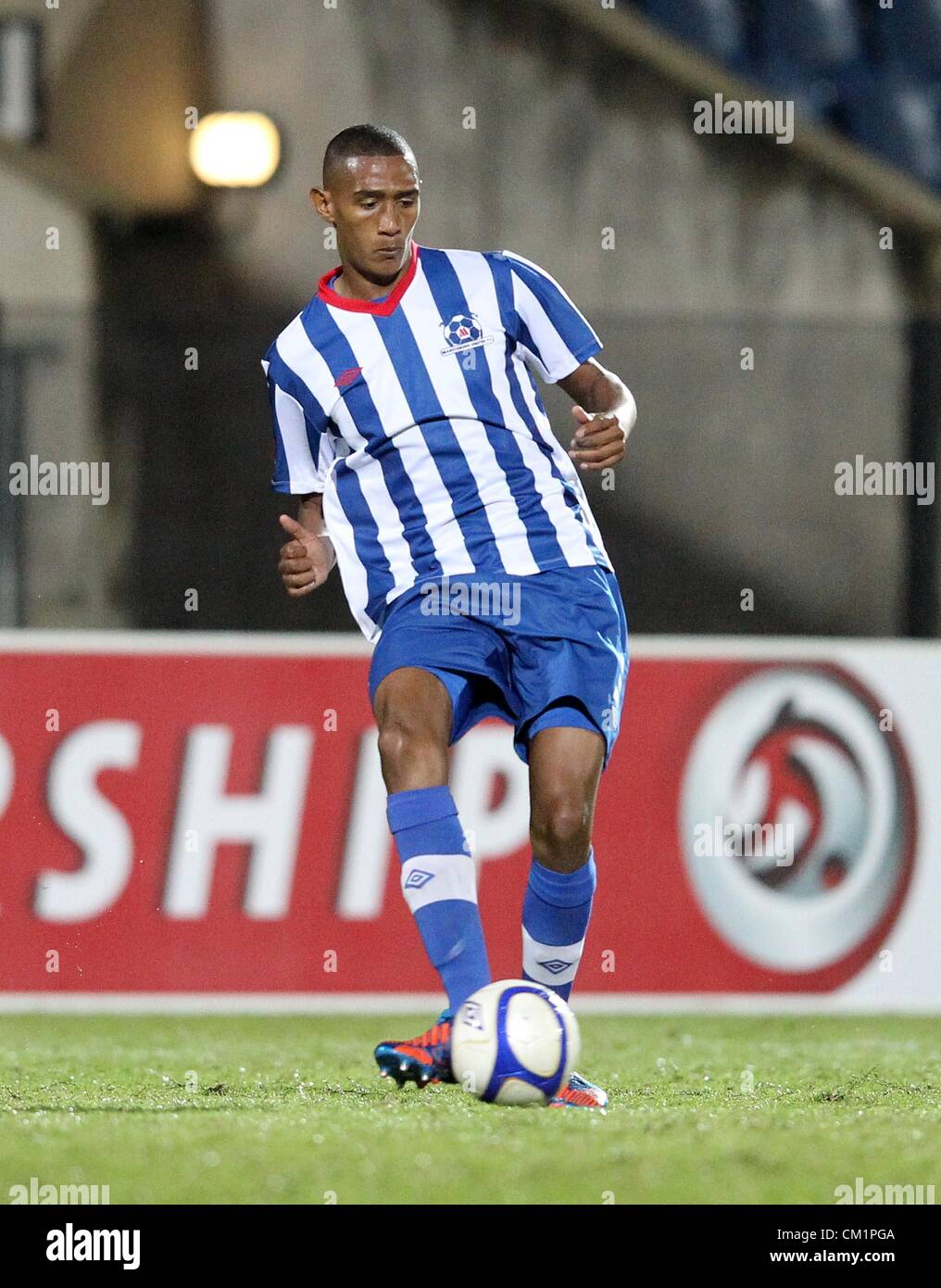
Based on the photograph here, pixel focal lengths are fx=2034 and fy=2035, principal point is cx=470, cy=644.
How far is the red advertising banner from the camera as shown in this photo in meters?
5.18

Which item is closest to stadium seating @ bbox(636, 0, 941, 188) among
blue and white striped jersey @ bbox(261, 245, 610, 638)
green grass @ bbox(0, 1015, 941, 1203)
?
green grass @ bbox(0, 1015, 941, 1203)

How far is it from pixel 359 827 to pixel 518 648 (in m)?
1.93

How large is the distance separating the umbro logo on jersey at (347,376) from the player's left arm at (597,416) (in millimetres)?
381

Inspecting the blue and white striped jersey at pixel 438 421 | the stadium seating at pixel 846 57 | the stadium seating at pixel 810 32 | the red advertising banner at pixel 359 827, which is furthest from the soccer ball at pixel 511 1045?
the stadium seating at pixel 810 32

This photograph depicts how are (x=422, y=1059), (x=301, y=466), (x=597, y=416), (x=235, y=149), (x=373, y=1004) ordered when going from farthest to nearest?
(x=235, y=149) < (x=373, y=1004) < (x=301, y=466) < (x=597, y=416) < (x=422, y=1059)

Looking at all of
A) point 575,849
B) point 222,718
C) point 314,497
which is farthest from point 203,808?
point 575,849

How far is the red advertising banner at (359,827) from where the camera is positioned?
518cm

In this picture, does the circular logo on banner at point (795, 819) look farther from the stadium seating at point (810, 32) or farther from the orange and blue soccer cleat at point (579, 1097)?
the stadium seating at point (810, 32)

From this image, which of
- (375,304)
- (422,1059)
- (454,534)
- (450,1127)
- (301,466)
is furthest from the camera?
(301,466)

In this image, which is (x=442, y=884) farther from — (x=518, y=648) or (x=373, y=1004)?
(x=373, y=1004)

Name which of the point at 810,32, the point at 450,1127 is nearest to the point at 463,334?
the point at 450,1127

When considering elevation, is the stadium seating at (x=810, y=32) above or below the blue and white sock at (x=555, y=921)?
above

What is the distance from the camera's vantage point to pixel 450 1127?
9.51ft

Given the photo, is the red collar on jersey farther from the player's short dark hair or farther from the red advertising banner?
the red advertising banner
